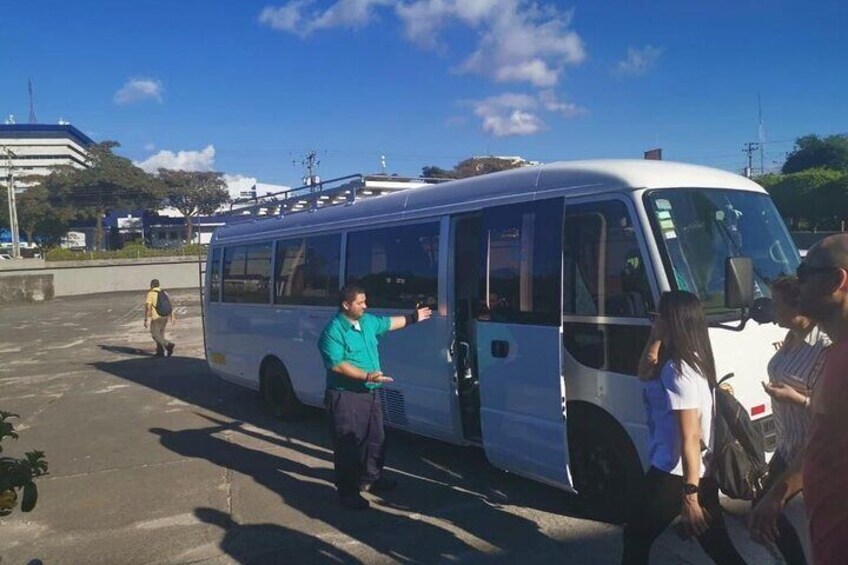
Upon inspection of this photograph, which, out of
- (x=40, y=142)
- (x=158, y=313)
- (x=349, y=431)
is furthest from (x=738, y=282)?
(x=40, y=142)

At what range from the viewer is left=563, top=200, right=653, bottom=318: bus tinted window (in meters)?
4.40

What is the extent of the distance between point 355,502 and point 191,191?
7190cm

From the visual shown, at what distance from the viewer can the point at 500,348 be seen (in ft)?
17.0

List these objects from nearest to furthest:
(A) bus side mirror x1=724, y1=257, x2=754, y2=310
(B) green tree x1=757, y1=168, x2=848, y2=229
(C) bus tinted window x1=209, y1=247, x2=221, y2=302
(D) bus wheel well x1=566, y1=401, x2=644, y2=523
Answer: (A) bus side mirror x1=724, y1=257, x2=754, y2=310, (D) bus wheel well x1=566, y1=401, x2=644, y2=523, (C) bus tinted window x1=209, y1=247, x2=221, y2=302, (B) green tree x1=757, y1=168, x2=848, y2=229

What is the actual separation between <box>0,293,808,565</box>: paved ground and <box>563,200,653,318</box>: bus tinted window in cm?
155

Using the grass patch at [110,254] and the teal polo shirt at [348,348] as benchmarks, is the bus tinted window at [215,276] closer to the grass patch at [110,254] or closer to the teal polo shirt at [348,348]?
the teal polo shirt at [348,348]

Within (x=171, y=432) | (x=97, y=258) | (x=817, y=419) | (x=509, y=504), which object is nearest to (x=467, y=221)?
(x=509, y=504)

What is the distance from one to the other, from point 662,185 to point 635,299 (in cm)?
80

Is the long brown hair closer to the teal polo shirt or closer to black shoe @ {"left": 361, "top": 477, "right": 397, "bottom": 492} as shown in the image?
the teal polo shirt

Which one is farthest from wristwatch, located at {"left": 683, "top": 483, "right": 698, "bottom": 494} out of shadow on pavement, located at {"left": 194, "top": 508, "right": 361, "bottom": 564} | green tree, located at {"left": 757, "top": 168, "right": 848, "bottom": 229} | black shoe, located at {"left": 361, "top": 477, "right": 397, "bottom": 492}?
green tree, located at {"left": 757, "top": 168, "right": 848, "bottom": 229}

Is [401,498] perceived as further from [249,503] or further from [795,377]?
[795,377]

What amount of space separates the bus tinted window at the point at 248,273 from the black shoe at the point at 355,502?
12.9ft

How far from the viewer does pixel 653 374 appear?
11.1 ft

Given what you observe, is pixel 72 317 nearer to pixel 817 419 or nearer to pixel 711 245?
pixel 711 245
